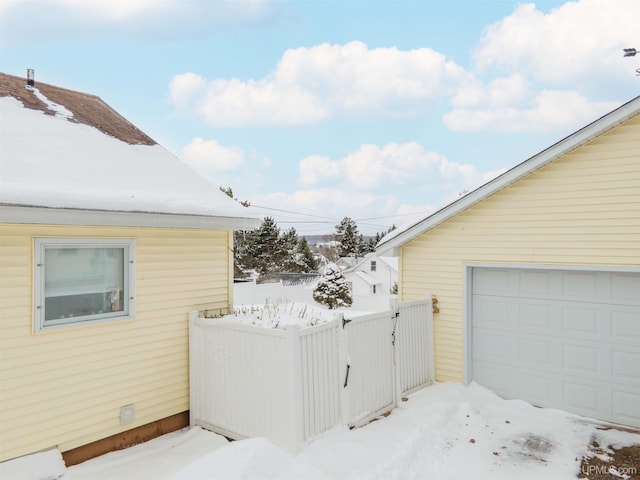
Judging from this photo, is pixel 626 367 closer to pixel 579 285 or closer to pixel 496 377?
pixel 579 285

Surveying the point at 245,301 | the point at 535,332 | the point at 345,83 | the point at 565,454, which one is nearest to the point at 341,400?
the point at 565,454

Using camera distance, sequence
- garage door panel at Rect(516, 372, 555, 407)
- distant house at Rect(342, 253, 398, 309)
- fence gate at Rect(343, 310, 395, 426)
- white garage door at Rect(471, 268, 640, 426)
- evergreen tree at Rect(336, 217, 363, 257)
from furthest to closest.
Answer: evergreen tree at Rect(336, 217, 363, 257) → distant house at Rect(342, 253, 398, 309) → garage door panel at Rect(516, 372, 555, 407) → white garage door at Rect(471, 268, 640, 426) → fence gate at Rect(343, 310, 395, 426)

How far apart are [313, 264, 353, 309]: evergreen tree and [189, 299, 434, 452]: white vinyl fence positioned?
17601mm

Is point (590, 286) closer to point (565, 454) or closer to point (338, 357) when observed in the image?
point (565, 454)

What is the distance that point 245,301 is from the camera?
960 inches

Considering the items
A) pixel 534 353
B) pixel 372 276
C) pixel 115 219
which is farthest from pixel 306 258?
pixel 115 219

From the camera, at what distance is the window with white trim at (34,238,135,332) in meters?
4.60

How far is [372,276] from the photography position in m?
40.0

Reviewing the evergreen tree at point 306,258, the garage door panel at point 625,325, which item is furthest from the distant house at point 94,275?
the evergreen tree at point 306,258

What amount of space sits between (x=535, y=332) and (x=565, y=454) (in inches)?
79.9

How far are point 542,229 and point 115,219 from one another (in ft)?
19.9

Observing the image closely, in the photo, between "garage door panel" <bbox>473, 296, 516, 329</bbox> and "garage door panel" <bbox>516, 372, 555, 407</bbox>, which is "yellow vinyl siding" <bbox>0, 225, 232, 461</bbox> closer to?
"garage door panel" <bbox>473, 296, 516, 329</bbox>

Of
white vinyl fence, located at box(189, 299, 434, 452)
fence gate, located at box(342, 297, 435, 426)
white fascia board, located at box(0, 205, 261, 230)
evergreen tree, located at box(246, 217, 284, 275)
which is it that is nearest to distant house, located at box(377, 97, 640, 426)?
fence gate, located at box(342, 297, 435, 426)

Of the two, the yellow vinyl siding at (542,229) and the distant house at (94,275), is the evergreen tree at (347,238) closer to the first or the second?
the yellow vinyl siding at (542,229)
